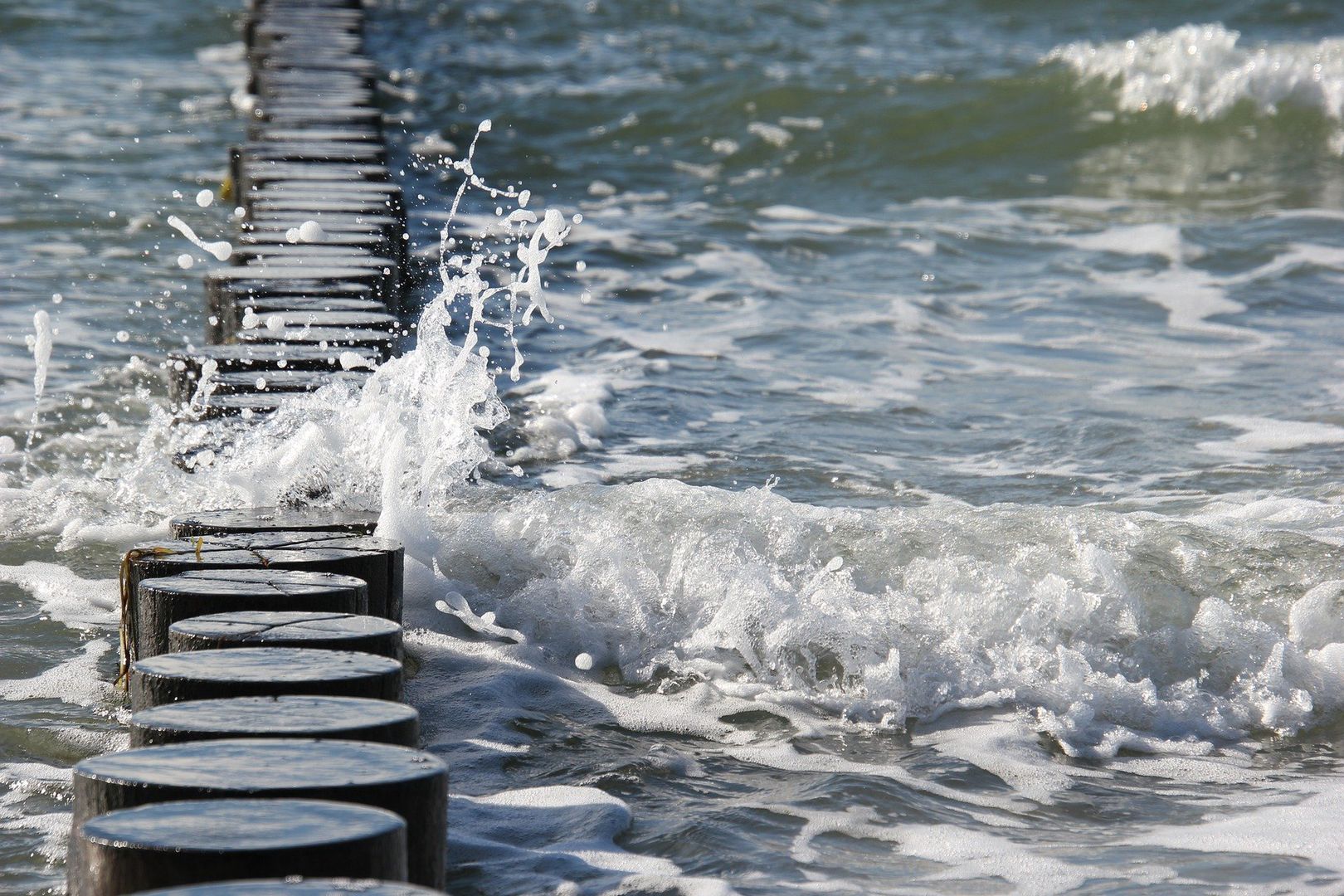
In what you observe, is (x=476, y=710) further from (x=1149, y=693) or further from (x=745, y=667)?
(x=1149, y=693)

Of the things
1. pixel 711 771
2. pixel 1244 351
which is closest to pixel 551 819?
pixel 711 771

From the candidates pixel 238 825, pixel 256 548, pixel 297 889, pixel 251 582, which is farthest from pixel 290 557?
pixel 297 889

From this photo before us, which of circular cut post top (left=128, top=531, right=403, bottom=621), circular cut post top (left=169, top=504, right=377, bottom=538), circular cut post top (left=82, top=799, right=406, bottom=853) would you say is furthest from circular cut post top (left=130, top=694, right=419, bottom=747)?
circular cut post top (left=169, top=504, right=377, bottom=538)

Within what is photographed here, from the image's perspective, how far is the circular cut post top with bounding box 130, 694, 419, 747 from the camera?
241 cm

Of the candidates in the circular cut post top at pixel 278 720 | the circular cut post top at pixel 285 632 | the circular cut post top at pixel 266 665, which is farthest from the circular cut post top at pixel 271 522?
the circular cut post top at pixel 278 720

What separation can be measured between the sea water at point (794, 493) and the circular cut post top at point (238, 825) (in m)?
0.82

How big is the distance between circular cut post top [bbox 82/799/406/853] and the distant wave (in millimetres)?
12811

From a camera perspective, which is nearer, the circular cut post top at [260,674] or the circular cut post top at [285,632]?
the circular cut post top at [260,674]

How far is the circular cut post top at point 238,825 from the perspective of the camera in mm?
2014

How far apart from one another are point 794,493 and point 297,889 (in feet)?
11.9

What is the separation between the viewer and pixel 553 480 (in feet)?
18.2

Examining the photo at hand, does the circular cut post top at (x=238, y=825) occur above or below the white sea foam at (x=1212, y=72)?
below

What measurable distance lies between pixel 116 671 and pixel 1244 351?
5.79 m

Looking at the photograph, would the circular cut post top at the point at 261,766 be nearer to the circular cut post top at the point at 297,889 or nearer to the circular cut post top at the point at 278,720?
the circular cut post top at the point at 278,720
